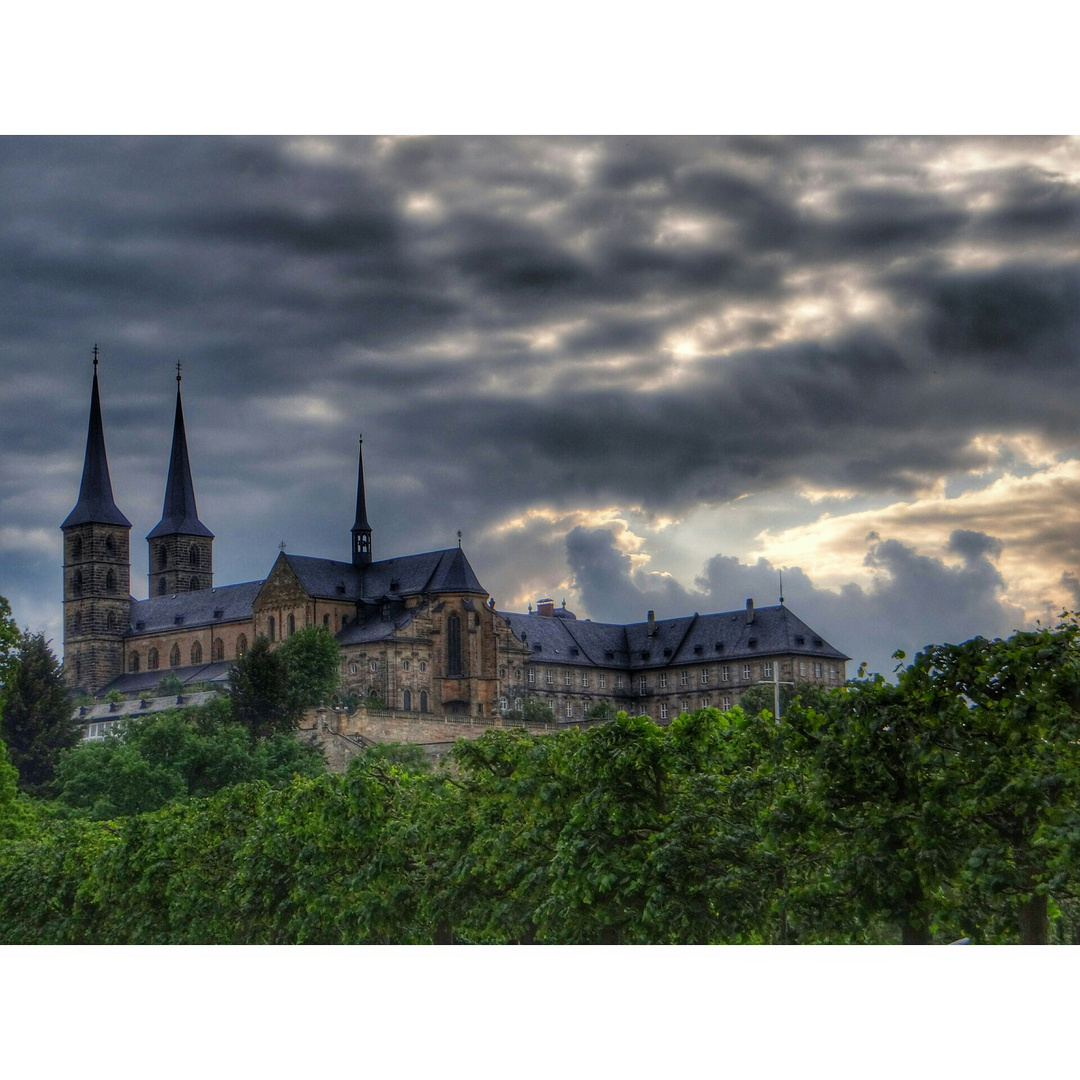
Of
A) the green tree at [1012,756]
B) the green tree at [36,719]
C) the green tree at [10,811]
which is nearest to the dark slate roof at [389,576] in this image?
the green tree at [36,719]

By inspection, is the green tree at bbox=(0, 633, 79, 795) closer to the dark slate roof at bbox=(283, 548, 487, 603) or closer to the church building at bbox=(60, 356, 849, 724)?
the church building at bbox=(60, 356, 849, 724)

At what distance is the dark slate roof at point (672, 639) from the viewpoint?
108688 mm

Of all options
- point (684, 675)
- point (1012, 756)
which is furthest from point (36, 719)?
point (1012, 756)

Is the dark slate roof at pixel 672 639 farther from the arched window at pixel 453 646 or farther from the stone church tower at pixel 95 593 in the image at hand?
the stone church tower at pixel 95 593

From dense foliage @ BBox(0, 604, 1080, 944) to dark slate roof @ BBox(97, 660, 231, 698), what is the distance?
84123 millimetres

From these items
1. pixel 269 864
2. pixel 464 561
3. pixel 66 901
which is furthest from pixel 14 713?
pixel 269 864

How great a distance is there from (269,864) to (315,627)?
73.3 metres

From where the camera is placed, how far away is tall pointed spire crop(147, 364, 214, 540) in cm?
11756

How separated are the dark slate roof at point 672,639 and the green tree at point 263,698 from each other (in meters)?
30.9

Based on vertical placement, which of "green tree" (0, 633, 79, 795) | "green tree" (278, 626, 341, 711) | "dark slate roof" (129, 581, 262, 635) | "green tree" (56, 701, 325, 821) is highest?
"dark slate roof" (129, 581, 262, 635)

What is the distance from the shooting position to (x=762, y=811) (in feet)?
60.0

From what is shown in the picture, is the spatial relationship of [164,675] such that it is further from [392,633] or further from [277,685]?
[277,685]

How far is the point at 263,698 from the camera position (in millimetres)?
80188

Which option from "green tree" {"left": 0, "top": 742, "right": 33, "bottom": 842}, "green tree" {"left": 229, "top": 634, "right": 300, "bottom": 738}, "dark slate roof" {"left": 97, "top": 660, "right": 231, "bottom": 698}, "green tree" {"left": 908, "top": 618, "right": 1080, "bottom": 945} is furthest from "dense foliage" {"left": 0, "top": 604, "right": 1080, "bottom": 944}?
"dark slate roof" {"left": 97, "top": 660, "right": 231, "bottom": 698}
